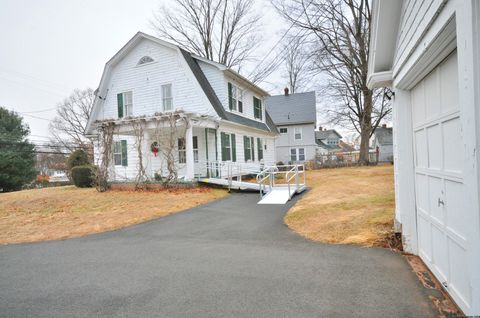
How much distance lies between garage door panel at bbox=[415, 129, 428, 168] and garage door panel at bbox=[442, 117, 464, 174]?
68 centimetres

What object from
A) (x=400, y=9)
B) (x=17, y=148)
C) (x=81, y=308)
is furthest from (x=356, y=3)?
(x=17, y=148)

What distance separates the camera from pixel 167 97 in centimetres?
1498

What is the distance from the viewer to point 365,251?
14.7ft

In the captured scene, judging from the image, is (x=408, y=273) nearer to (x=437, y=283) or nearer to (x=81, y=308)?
(x=437, y=283)

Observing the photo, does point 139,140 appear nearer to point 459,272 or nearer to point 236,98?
point 236,98

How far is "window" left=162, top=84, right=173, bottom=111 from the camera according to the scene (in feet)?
49.0

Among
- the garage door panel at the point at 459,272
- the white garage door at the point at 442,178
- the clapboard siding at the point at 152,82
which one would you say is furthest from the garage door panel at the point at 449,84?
the clapboard siding at the point at 152,82

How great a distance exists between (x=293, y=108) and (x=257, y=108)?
A: 13.4 meters

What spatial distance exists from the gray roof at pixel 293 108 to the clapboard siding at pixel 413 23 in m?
27.0

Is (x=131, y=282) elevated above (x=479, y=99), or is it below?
below

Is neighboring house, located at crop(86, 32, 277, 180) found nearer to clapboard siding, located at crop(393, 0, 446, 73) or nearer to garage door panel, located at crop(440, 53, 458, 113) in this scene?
clapboard siding, located at crop(393, 0, 446, 73)

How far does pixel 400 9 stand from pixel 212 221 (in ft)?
Result: 19.7

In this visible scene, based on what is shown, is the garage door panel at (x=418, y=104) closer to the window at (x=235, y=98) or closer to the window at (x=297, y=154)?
the window at (x=235, y=98)

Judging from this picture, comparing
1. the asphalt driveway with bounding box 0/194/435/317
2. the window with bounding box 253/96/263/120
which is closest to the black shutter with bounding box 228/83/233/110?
the window with bounding box 253/96/263/120
